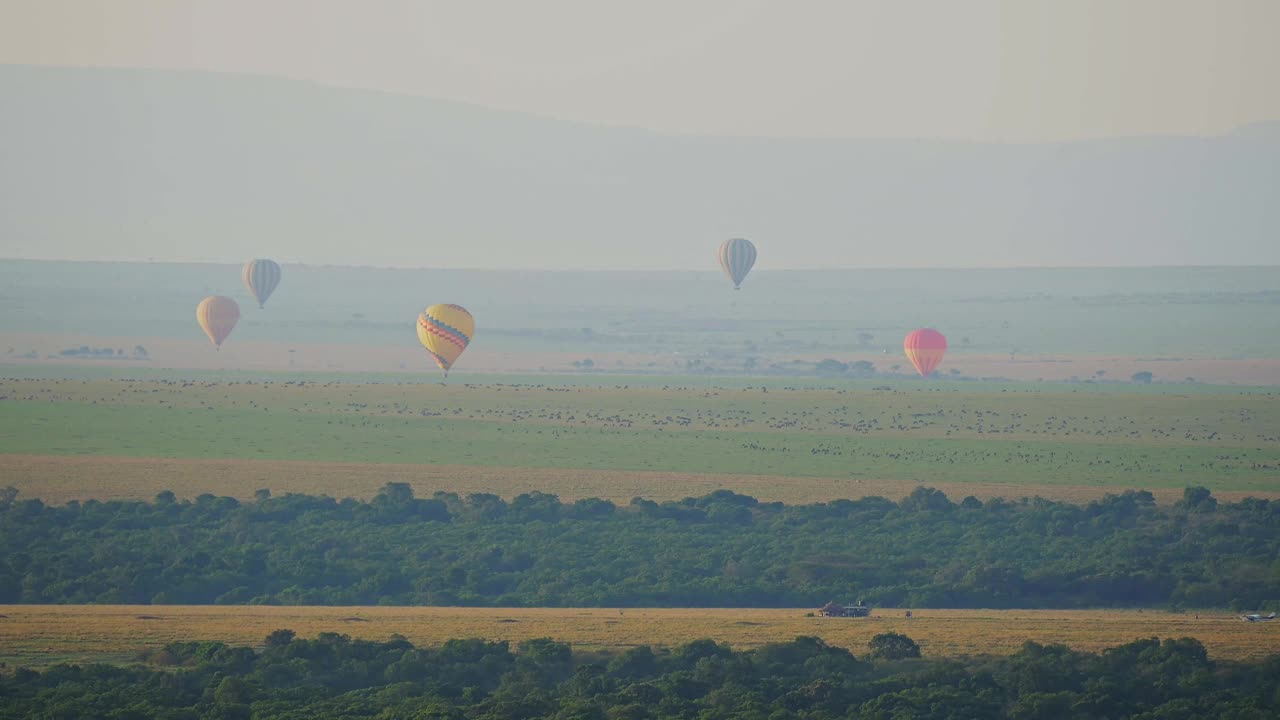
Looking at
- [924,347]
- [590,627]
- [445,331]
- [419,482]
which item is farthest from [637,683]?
[924,347]

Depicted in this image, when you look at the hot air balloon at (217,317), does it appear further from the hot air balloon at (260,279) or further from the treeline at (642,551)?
the treeline at (642,551)

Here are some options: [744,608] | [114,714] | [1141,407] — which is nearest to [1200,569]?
[744,608]

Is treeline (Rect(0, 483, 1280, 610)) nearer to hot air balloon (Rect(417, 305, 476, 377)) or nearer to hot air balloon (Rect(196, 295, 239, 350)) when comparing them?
hot air balloon (Rect(417, 305, 476, 377))

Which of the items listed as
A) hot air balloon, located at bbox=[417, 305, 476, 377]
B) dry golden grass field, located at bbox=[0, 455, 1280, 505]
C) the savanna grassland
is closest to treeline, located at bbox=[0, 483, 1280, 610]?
dry golden grass field, located at bbox=[0, 455, 1280, 505]

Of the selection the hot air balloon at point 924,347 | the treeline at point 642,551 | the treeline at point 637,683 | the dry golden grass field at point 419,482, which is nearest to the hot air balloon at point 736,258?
the hot air balloon at point 924,347

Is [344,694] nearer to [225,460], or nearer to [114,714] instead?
[114,714]

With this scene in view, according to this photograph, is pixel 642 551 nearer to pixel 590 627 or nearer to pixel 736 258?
pixel 590 627
